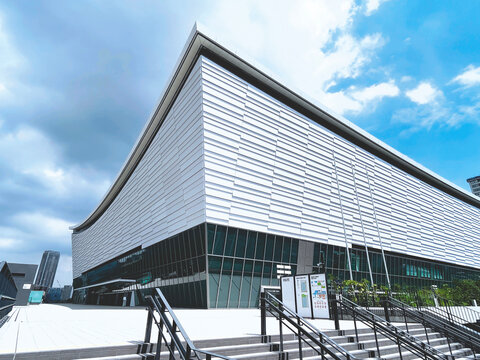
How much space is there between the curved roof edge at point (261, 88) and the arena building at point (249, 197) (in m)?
0.16

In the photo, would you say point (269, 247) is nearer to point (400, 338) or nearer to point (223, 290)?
point (223, 290)

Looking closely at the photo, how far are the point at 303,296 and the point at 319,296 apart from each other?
76 centimetres

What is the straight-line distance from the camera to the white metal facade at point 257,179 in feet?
71.8

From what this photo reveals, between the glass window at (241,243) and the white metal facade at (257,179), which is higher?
the white metal facade at (257,179)

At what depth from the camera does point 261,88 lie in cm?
2841

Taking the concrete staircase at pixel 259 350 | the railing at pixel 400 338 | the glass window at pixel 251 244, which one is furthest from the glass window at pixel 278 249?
the railing at pixel 400 338

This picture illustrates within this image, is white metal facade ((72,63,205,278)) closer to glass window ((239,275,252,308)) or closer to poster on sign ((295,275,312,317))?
glass window ((239,275,252,308))

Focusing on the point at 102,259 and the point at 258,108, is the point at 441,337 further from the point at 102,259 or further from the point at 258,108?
the point at 102,259

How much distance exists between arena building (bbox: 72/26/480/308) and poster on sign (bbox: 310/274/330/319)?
444 inches

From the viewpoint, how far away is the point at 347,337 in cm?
796

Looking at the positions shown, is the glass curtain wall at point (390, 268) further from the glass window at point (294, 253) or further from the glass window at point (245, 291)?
the glass window at point (245, 291)

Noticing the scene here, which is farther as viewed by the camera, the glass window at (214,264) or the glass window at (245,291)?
the glass window at (245,291)

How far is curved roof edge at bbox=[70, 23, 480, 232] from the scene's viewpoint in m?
24.7

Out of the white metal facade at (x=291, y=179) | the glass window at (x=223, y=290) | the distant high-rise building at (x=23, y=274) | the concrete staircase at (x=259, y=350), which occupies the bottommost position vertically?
the concrete staircase at (x=259, y=350)
